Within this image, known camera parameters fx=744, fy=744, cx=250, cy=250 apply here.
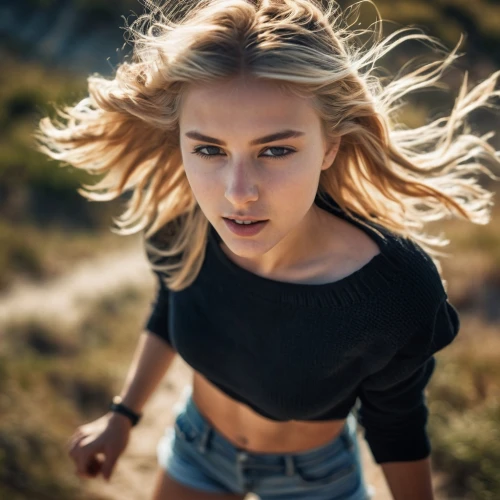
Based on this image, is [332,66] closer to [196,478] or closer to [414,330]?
Result: [414,330]

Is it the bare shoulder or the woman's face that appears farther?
the bare shoulder

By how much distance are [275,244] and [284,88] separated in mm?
363

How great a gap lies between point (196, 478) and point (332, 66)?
1252 millimetres

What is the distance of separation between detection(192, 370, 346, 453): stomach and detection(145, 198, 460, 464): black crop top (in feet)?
0.20

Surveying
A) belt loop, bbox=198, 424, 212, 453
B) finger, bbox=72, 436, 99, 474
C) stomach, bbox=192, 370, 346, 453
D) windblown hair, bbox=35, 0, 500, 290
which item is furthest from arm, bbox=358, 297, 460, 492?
finger, bbox=72, 436, 99, 474

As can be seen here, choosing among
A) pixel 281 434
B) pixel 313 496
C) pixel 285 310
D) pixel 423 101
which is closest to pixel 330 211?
pixel 285 310

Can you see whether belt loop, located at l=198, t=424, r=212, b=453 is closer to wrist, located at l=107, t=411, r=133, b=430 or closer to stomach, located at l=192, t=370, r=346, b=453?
stomach, located at l=192, t=370, r=346, b=453

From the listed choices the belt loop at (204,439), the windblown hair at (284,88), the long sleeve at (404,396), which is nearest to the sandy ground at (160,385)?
the belt loop at (204,439)

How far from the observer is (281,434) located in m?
2.10

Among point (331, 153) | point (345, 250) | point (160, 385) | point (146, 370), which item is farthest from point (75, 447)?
point (160, 385)

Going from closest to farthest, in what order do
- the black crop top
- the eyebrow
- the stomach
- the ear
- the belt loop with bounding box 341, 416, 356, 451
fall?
the eyebrow
the black crop top
the ear
the stomach
the belt loop with bounding box 341, 416, 356, 451

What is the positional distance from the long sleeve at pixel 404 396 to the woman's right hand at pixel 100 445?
0.76 m

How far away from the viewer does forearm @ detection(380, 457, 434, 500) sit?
189cm

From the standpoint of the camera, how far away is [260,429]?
2.11 meters
